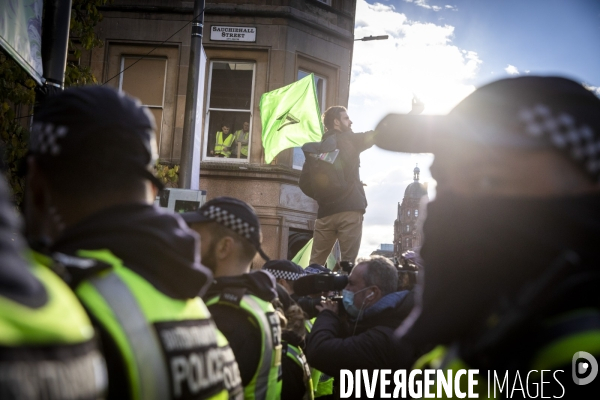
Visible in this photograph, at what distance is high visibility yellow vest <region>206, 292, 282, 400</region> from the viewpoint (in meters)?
3.05

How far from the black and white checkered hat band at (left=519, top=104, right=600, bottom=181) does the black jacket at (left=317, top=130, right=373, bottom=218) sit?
5.44 meters

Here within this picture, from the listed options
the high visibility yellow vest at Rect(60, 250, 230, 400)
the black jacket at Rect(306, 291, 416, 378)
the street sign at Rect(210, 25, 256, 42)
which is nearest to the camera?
the high visibility yellow vest at Rect(60, 250, 230, 400)

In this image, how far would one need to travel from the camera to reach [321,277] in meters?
4.42

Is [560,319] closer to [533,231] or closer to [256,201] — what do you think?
[533,231]

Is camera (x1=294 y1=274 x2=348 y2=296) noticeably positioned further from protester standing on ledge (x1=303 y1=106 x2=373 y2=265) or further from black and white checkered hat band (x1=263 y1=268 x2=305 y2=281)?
protester standing on ledge (x1=303 y1=106 x2=373 y2=265)

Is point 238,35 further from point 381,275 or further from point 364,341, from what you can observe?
Result: point 364,341

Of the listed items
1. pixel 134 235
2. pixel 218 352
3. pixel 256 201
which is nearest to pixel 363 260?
pixel 218 352

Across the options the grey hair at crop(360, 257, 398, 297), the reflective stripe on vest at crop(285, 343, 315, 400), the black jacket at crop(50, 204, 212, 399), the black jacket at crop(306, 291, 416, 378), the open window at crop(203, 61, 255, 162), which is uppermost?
the open window at crop(203, 61, 255, 162)

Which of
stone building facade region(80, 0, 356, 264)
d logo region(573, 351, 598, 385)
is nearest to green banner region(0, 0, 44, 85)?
d logo region(573, 351, 598, 385)

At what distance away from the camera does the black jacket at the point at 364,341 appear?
3965 mm

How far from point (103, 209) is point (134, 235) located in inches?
4.7

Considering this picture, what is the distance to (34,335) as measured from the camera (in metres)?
0.93

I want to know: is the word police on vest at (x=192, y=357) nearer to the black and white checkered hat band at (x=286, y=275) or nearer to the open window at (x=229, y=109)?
the black and white checkered hat band at (x=286, y=275)

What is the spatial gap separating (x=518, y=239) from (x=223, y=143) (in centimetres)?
1319
